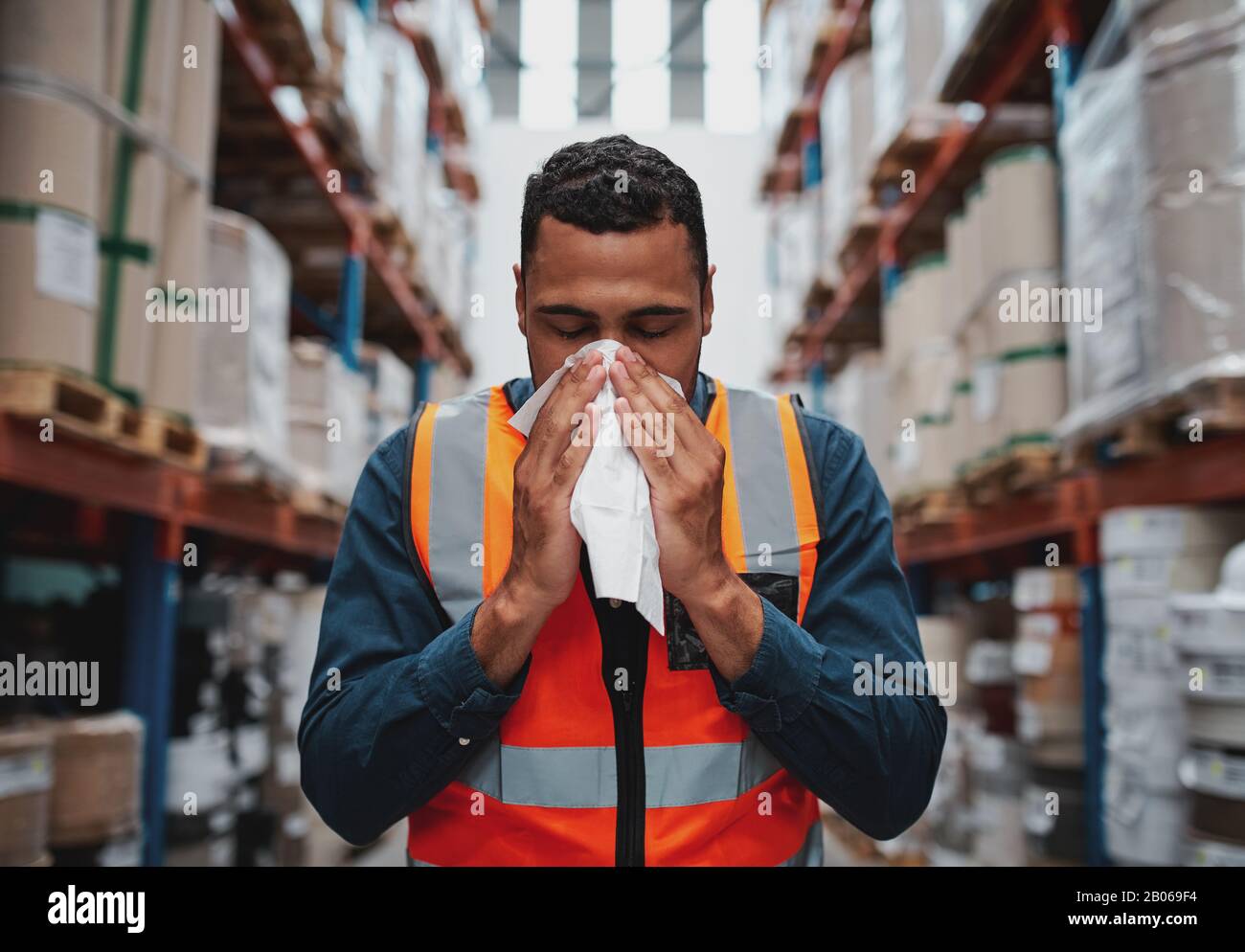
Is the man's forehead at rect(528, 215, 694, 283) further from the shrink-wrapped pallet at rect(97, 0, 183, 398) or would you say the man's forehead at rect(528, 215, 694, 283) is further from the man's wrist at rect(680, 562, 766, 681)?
the shrink-wrapped pallet at rect(97, 0, 183, 398)

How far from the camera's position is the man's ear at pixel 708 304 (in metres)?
1.43

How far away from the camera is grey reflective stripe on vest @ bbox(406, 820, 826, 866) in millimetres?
1358

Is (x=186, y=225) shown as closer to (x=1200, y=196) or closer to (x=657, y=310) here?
(x=657, y=310)

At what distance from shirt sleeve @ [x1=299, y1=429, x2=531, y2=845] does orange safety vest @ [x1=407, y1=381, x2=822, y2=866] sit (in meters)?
0.05

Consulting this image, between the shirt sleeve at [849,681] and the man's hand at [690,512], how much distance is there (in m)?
0.04

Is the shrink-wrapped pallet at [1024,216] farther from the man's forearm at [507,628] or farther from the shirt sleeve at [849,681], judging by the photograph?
the man's forearm at [507,628]

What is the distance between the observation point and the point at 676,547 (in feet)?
3.77

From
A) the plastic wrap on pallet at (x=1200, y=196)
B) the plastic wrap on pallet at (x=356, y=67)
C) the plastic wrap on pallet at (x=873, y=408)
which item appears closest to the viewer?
the plastic wrap on pallet at (x=1200, y=196)

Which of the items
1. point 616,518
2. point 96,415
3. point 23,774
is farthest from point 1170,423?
point 23,774

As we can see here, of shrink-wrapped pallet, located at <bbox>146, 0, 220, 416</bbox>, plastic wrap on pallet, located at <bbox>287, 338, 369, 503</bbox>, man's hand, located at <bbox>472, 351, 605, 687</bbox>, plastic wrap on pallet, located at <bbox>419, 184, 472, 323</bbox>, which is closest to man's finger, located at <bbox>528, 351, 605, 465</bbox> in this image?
man's hand, located at <bbox>472, 351, 605, 687</bbox>

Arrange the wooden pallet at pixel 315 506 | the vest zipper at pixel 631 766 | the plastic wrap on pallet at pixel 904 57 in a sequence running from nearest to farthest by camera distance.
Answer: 1. the vest zipper at pixel 631 766
2. the wooden pallet at pixel 315 506
3. the plastic wrap on pallet at pixel 904 57

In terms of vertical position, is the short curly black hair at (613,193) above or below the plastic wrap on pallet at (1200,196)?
below

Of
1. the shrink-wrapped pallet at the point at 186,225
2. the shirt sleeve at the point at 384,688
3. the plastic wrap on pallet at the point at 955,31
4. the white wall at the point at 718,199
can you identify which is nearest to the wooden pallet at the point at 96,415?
the shrink-wrapped pallet at the point at 186,225
